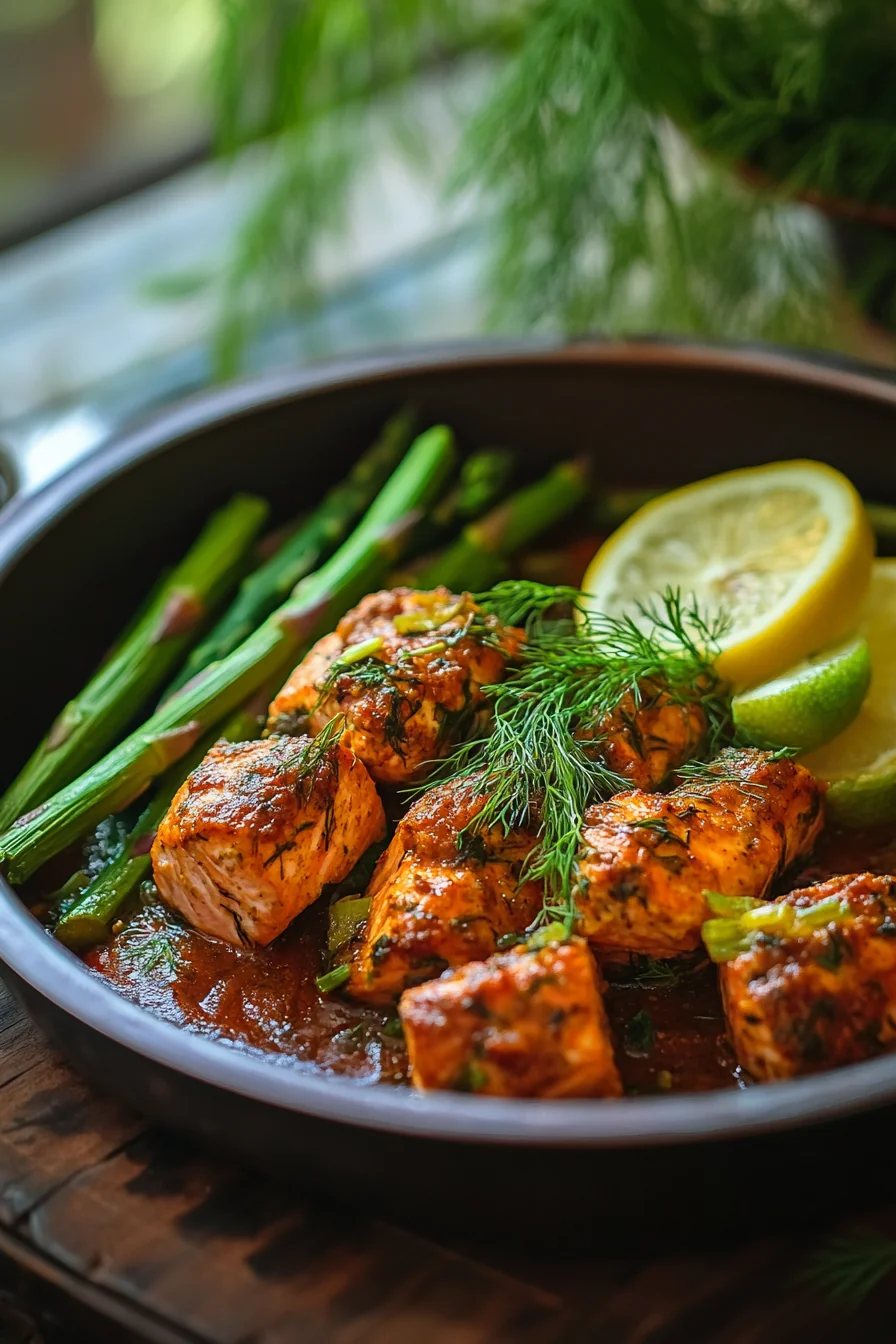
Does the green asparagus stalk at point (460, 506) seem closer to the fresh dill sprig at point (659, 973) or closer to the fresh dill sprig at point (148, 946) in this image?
the fresh dill sprig at point (148, 946)

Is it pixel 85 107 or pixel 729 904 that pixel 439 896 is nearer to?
pixel 729 904

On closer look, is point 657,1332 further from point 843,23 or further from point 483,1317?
point 843,23

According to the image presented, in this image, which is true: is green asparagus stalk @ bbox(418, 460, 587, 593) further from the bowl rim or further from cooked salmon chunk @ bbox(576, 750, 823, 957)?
the bowl rim

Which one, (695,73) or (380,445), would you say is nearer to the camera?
(380,445)

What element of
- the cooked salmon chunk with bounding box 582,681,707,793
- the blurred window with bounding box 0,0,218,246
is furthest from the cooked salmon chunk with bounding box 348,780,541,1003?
the blurred window with bounding box 0,0,218,246

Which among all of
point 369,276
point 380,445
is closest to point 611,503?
point 380,445

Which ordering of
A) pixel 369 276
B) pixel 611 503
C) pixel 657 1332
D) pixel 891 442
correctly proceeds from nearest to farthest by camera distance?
pixel 657 1332, pixel 891 442, pixel 611 503, pixel 369 276
